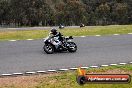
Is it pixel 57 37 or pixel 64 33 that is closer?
pixel 57 37

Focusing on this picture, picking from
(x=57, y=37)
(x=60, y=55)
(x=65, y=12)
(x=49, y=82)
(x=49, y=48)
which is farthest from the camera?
(x=65, y=12)

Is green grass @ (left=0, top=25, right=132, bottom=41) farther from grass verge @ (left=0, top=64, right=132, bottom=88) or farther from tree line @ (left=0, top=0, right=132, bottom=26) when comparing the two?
tree line @ (left=0, top=0, right=132, bottom=26)

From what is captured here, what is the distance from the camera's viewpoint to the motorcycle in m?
16.6

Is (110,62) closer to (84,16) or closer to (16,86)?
(16,86)

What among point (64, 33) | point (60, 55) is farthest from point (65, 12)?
point (60, 55)

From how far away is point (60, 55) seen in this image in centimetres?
1616

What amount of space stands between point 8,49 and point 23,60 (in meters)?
3.09

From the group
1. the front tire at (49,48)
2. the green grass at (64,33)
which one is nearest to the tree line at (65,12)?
the green grass at (64,33)

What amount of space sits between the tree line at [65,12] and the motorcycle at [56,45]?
1964 inches

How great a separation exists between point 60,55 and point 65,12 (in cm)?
5628

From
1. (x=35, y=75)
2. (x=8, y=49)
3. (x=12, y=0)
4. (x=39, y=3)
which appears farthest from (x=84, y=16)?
(x=35, y=75)

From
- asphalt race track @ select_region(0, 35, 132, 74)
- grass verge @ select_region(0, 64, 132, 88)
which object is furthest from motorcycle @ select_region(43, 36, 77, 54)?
grass verge @ select_region(0, 64, 132, 88)

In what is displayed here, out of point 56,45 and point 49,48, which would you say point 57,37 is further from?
point 49,48

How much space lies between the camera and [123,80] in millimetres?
5418
